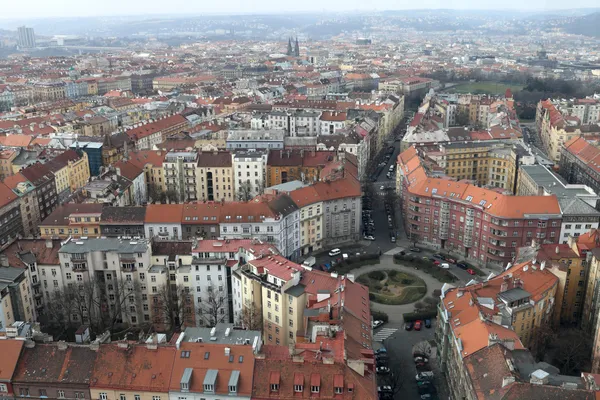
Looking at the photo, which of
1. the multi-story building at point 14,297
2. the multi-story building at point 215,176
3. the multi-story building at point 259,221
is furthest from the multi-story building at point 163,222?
the multi-story building at point 215,176

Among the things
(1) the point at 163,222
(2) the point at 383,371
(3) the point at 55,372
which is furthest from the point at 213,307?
(3) the point at 55,372

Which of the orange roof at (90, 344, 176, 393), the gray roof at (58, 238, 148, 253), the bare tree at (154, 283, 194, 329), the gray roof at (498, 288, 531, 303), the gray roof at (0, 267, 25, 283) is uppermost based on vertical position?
the gray roof at (58, 238, 148, 253)

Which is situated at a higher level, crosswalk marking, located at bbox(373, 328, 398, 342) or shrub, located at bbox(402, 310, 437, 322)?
shrub, located at bbox(402, 310, 437, 322)

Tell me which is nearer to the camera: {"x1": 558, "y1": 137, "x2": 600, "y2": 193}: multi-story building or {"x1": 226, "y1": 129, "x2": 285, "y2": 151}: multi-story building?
{"x1": 558, "y1": 137, "x2": 600, "y2": 193}: multi-story building

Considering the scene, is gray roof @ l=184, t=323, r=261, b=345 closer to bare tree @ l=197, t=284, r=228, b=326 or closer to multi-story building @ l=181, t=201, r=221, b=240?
bare tree @ l=197, t=284, r=228, b=326

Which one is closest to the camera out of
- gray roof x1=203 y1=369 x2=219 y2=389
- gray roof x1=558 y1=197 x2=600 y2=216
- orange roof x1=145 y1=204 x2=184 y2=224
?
gray roof x1=203 y1=369 x2=219 y2=389

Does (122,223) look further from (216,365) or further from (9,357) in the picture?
(216,365)

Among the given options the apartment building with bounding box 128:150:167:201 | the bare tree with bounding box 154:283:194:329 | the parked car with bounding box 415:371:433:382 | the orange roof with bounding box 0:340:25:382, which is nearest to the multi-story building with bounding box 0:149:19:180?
the apartment building with bounding box 128:150:167:201
